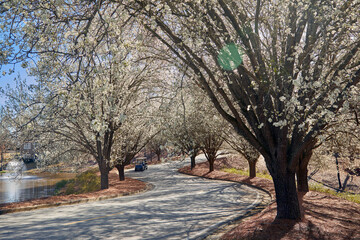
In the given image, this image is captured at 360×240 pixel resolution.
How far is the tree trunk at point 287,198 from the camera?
24.8 feet

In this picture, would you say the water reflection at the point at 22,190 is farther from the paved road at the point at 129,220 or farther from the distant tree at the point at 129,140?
the paved road at the point at 129,220

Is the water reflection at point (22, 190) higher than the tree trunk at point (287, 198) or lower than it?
lower

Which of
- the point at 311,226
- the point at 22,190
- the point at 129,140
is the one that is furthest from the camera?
the point at 22,190

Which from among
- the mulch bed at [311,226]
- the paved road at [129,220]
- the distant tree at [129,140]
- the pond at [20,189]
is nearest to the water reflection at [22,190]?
the pond at [20,189]

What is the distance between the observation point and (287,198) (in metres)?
7.62

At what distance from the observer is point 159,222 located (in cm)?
902

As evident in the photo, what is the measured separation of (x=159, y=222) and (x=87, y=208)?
14.5 ft

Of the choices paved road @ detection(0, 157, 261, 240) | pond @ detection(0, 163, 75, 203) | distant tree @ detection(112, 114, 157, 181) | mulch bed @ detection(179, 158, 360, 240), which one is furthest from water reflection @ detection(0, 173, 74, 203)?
mulch bed @ detection(179, 158, 360, 240)

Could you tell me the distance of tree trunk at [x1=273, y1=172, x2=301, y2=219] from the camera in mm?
7566

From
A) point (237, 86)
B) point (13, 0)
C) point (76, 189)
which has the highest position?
point (13, 0)

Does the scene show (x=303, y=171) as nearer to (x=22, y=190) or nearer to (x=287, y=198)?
(x=287, y=198)

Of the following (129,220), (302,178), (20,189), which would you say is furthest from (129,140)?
(20,189)

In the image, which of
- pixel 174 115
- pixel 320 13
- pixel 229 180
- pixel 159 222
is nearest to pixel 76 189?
pixel 229 180

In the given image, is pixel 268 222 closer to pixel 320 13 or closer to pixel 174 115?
pixel 320 13
